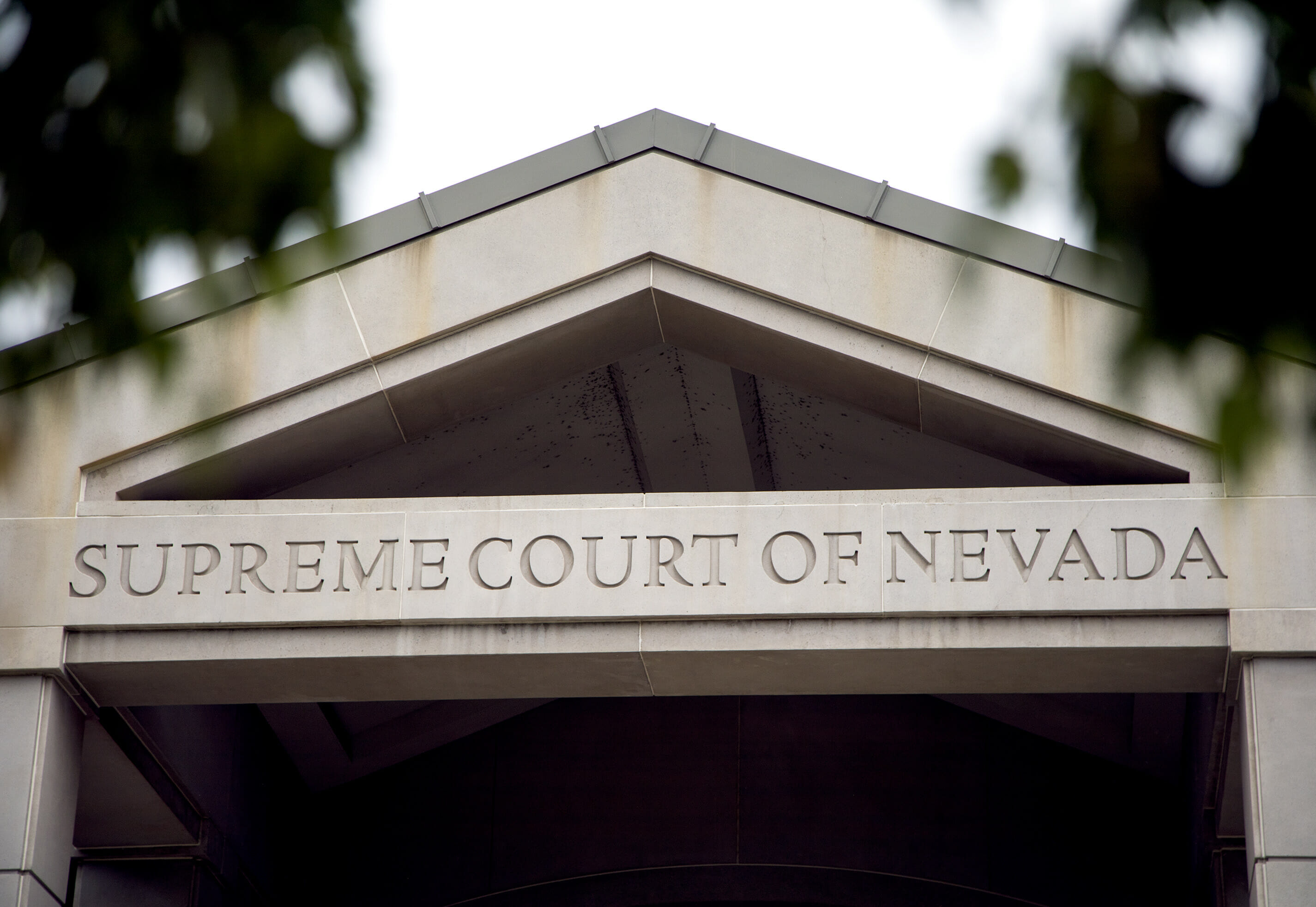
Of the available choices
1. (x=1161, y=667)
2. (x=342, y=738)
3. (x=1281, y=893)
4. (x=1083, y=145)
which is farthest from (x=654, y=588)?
(x=1083, y=145)

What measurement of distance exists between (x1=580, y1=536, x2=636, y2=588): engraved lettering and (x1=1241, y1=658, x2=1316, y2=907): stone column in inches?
138

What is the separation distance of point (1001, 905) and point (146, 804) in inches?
276

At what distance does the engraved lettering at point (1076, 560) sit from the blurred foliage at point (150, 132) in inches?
258

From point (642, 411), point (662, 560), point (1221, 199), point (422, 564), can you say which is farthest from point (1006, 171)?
point (642, 411)

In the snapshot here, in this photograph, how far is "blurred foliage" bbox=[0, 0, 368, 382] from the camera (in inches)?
125

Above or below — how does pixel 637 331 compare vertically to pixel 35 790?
above

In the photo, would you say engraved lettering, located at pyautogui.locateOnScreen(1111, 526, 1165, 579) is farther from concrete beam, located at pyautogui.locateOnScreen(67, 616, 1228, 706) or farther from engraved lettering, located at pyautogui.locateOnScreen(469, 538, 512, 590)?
engraved lettering, located at pyautogui.locateOnScreen(469, 538, 512, 590)

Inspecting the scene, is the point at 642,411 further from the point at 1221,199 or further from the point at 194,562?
the point at 1221,199

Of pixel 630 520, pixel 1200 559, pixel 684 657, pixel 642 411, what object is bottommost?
pixel 684 657

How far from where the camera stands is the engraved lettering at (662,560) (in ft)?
30.1

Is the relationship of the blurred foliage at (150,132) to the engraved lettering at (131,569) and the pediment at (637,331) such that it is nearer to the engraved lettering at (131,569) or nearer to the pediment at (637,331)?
the pediment at (637,331)

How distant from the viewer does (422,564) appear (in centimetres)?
930

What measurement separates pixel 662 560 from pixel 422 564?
1414 mm

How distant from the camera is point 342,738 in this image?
1359 centimetres
